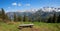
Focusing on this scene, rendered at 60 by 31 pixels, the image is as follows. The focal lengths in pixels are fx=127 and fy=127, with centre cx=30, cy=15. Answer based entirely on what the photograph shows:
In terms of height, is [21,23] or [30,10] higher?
[30,10]

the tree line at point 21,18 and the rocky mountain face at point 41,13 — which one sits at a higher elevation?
the rocky mountain face at point 41,13

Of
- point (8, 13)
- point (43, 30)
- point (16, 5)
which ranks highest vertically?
point (16, 5)

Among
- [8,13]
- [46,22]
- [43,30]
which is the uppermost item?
[8,13]

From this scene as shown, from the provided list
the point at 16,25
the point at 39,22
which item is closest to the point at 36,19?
the point at 39,22

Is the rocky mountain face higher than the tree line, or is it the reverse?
the rocky mountain face

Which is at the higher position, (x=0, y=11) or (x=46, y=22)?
(x=0, y=11)

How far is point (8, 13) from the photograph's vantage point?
2.51 metres

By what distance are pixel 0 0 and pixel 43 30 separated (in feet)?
3.38

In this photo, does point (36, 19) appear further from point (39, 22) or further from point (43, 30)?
point (43, 30)

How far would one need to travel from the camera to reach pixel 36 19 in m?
2.53

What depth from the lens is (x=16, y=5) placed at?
2480 millimetres

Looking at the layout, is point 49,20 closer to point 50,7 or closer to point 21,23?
point 50,7

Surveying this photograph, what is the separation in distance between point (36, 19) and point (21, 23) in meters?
0.31

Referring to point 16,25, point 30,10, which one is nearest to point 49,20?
point 30,10
